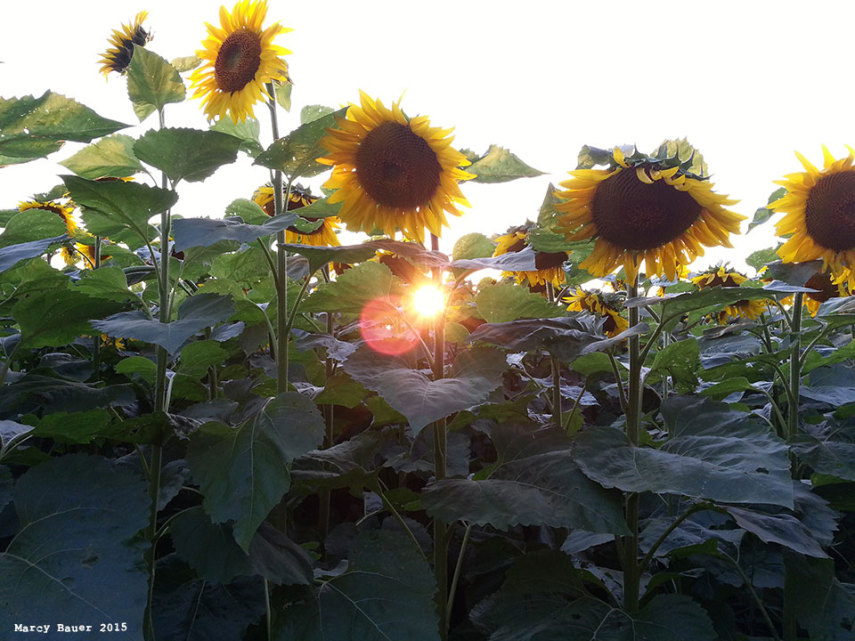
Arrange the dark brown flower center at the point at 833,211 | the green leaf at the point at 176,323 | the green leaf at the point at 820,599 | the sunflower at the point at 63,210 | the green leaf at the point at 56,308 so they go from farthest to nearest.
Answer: the sunflower at the point at 63,210, the dark brown flower center at the point at 833,211, the green leaf at the point at 820,599, the green leaf at the point at 56,308, the green leaf at the point at 176,323

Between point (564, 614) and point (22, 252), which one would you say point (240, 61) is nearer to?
point (22, 252)

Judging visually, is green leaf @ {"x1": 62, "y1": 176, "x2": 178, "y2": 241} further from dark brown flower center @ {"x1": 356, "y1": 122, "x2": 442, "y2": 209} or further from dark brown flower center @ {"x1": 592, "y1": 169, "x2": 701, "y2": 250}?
dark brown flower center @ {"x1": 592, "y1": 169, "x2": 701, "y2": 250}

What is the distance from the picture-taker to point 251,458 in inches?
41.3

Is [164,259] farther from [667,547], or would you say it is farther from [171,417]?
[667,547]

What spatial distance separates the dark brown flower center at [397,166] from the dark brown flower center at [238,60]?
0.40 meters

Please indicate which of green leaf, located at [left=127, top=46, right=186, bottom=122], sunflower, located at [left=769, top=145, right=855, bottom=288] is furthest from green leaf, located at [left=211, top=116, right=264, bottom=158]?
sunflower, located at [left=769, top=145, right=855, bottom=288]

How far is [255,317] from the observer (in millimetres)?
1555

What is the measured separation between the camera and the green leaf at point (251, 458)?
3.24 feet

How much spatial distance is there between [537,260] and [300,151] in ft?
3.92

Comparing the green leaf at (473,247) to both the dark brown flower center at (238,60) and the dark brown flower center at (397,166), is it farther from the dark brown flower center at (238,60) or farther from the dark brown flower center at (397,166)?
the dark brown flower center at (238,60)

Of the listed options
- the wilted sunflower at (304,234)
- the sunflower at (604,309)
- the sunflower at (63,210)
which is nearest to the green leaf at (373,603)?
the wilted sunflower at (304,234)

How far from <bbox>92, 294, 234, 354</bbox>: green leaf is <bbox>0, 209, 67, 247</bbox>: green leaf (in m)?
0.49

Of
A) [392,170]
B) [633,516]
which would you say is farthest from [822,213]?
[392,170]

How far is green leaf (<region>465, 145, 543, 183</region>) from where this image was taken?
1.45 m
